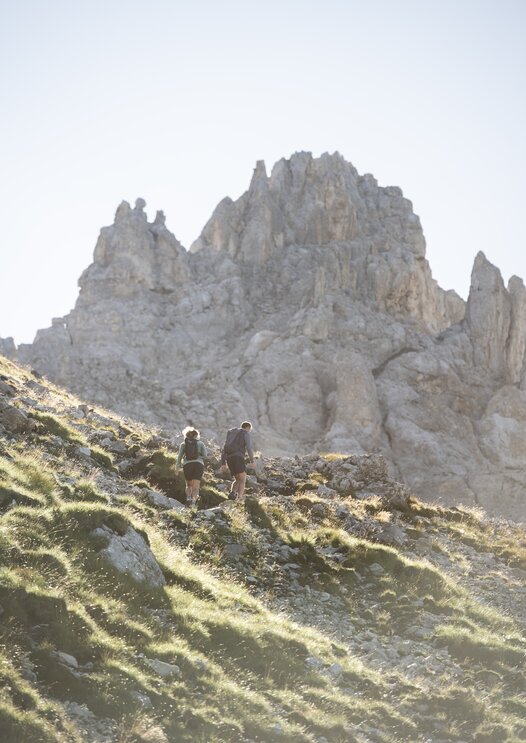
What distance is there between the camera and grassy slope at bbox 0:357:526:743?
8727 millimetres

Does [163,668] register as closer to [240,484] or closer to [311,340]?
[240,484]

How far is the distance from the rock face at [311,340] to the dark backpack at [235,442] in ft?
176

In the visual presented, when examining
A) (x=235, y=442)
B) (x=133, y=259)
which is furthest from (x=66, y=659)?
(x=133, y=259)

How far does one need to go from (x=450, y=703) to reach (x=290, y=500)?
11775mm

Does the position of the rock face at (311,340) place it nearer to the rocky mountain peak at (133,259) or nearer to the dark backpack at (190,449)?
the rocky mountain peak at (133,259)

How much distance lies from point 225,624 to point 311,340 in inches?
3170

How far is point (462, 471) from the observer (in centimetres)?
7981

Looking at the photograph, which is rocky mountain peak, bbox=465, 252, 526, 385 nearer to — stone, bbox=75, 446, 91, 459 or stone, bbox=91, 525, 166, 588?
stone, bbox=75, 446, 91, 459

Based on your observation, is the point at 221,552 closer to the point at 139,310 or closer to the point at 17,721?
the point at 17,721

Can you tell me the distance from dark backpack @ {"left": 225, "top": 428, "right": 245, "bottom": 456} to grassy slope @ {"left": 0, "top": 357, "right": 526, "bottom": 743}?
1474 millimetres

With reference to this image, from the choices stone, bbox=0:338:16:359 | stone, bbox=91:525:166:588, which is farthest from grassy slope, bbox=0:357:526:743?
stone, bbox=0:338:16:359

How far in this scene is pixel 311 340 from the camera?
300 ft

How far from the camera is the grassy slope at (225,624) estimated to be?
8.73 m

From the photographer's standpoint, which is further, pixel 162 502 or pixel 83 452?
pixel 83 452
